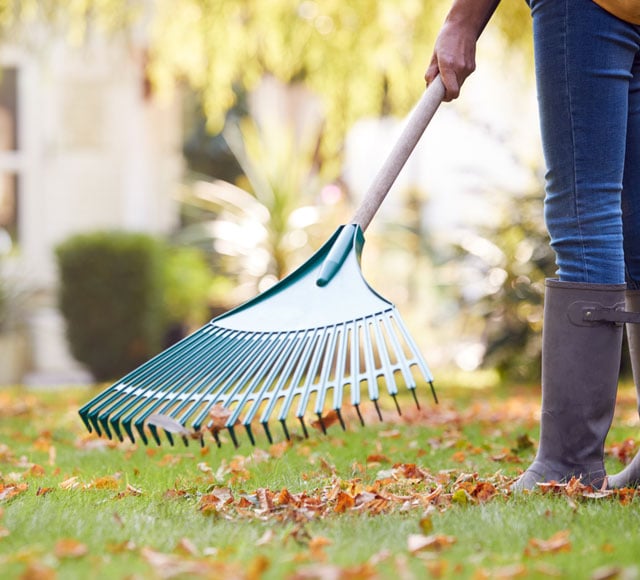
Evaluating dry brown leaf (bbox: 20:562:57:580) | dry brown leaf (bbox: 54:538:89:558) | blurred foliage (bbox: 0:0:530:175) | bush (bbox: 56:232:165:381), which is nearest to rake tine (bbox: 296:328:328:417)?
dry brown leaf (bbox: 54:538:89:558)

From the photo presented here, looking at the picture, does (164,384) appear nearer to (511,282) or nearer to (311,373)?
(311,373)

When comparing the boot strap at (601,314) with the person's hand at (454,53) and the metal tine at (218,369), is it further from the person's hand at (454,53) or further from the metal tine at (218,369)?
the metal tine at (218,369)

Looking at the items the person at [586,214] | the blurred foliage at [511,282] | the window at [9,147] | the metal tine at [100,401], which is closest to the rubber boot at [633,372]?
the person at [586,214]

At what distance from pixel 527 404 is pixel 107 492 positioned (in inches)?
112

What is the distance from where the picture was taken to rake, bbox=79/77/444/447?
198 cm

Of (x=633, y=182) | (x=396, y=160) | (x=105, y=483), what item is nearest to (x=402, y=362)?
(x=396, y=160)

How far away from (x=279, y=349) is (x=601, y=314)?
659 millimetres

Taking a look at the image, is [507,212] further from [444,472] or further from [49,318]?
[444,472]

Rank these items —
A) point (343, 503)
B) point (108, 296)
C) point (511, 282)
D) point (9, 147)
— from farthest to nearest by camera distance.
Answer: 1. point (9, 147)
2. point (108, 296)
3. point (511, 282)
4. point (343, 503)

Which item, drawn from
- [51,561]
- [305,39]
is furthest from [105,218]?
[51,561]

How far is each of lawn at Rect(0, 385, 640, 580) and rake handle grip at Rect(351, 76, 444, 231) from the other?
0.60m

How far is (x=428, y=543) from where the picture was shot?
1.65 meters

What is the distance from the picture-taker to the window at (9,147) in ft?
25.0

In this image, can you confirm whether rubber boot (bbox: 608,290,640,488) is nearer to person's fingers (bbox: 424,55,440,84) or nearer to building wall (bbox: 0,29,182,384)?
person's fingers (bbox: 424,55,440,84)
